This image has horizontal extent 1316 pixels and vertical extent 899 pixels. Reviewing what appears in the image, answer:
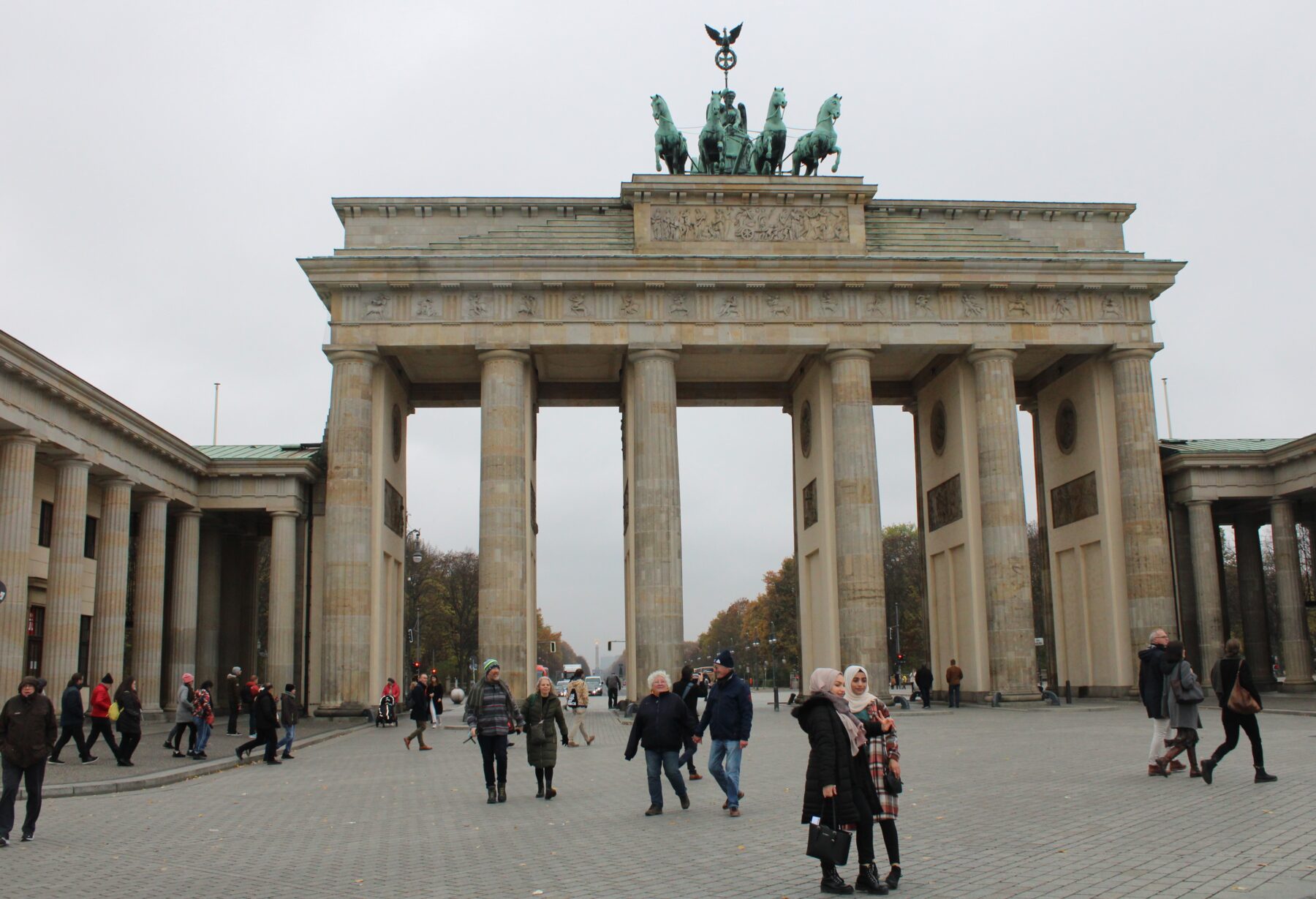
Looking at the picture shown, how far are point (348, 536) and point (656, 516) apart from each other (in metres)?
9.87

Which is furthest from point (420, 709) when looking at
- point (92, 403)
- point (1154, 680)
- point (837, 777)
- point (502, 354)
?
point (837, 777)

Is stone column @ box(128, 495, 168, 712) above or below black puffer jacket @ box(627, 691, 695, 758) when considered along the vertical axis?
above

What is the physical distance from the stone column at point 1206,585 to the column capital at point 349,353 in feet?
95.6

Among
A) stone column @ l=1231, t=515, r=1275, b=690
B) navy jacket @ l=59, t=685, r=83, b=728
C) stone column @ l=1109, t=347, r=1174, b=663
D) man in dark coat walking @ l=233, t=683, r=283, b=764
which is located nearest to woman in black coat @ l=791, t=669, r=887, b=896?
man in dark coat walking @ l=233, t=683, r=283, b=764

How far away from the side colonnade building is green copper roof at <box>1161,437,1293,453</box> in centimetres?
3157

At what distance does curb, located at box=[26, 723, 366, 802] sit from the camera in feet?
56.6

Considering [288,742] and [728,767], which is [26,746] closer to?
[728,767]

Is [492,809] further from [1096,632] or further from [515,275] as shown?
[1096,632]

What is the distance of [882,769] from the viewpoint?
9.12 m

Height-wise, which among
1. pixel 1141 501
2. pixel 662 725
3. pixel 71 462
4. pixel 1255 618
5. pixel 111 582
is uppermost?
pixel 71 462

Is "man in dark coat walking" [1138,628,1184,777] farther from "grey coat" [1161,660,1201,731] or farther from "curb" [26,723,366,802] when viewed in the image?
"curb" [26,723,366,802]

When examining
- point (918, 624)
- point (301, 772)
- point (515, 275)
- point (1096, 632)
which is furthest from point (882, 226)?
point (918, 624)

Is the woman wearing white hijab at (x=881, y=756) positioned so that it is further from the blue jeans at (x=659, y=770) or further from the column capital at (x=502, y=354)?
the column capital at (x=502, y=354)

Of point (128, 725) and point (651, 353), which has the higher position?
point (651, 353)
